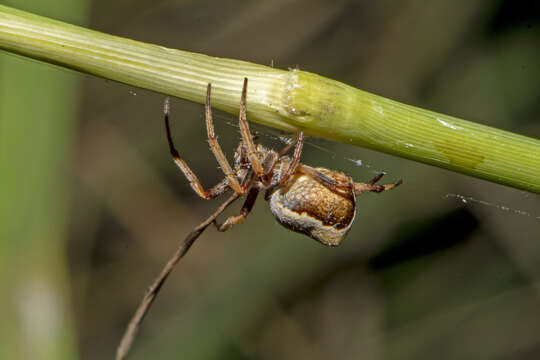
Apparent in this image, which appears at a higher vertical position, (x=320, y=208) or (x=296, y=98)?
(x=296, y=98)

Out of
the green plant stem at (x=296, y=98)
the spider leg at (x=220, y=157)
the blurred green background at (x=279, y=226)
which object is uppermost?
the green plant stem at (x=296, y=98)

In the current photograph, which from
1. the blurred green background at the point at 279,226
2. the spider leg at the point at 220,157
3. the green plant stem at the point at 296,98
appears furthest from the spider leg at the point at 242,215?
the green plant stem at the point at 296,98

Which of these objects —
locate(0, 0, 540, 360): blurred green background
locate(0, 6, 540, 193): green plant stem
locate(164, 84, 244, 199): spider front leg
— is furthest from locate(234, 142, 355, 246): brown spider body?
locate(0, 0, 540, 360): blurred green background

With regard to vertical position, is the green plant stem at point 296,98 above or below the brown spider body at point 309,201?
above

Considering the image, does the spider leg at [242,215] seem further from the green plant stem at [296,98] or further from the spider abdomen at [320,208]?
the green plant stem at [296,98]

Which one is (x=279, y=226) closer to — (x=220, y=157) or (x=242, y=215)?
(x=242, y=215)

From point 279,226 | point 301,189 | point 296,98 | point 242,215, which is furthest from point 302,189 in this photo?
point 279,226

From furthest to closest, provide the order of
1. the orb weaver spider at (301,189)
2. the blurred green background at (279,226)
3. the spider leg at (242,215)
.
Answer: the blurred green background at (279,226) < the spider leg at (242,215) < the orb weaver spider at (301,189)

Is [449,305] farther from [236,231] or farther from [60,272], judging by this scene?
[60,272]
